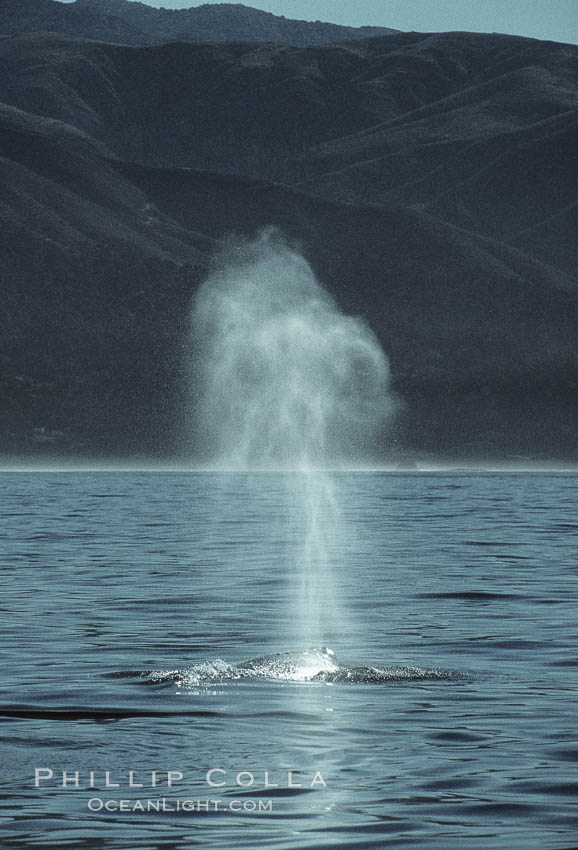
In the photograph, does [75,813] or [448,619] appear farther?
[448,619]

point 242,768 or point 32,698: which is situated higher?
point 32,698

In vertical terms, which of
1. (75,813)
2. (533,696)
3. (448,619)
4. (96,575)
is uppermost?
(96,575)

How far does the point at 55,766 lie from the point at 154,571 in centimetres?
2460

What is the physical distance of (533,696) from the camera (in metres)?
18.4

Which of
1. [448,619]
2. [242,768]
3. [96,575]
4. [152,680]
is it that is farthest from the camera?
[96,575]

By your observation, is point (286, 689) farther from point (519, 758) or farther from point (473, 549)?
point (473, 549)

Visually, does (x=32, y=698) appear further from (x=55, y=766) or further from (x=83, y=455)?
(x=83, y=455)

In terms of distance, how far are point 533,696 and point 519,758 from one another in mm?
3595

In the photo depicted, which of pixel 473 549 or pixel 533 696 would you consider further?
pixel 473 549

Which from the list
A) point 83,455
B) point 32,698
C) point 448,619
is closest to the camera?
point 32,698

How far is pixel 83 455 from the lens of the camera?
191750 millimetres

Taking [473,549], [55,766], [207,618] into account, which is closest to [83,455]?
[473,549]

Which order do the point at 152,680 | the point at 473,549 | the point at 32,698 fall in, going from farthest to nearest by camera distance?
the point at 473,549, the point at 152,680, the point at 32,698

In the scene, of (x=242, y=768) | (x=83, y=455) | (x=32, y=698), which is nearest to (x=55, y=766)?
(x=242, y=768)
